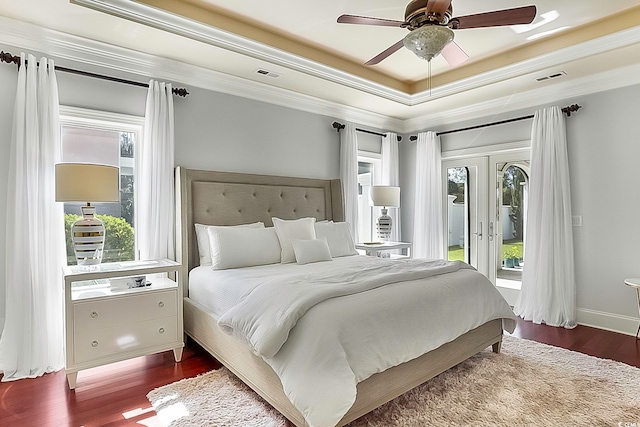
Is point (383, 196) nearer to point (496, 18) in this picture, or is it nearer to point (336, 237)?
point (336, 237)

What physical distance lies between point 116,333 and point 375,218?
12.7 feet

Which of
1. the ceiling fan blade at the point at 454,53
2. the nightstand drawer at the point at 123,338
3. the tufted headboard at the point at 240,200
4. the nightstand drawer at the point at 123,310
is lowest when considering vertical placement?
the nightstand drawer at the point at 123,338

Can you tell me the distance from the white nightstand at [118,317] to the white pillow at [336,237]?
5.32ft

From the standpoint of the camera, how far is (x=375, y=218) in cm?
564

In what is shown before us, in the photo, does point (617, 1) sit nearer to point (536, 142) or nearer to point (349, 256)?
point (536, 142)

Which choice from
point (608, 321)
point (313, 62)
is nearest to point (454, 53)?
point (313, 62)

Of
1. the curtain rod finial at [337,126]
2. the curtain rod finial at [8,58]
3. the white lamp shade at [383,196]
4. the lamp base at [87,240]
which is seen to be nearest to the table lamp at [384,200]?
the white lamp shade at [383,196]

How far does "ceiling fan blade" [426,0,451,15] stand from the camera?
2188mm

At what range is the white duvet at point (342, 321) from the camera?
1791mm

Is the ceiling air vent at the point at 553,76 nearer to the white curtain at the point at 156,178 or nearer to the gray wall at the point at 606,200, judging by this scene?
the gray wall at the point at 606,200

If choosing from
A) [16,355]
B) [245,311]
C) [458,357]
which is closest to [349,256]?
[458,357]

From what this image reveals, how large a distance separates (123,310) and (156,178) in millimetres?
1226

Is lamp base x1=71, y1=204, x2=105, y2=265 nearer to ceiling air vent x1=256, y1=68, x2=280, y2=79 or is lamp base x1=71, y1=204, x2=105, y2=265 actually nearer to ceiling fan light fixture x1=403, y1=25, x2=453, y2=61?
ceiling air vent x1=256, y1=68, x2=280, y2=79

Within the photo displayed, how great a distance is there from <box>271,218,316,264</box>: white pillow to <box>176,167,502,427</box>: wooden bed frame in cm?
40
